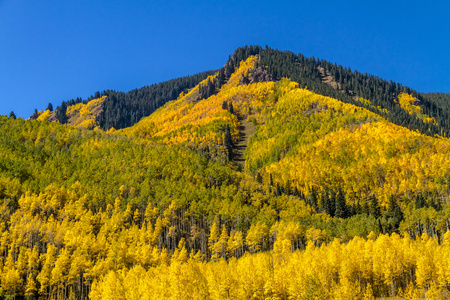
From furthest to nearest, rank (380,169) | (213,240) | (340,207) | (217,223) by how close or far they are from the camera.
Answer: (380,169)
(340,207)
(217,223)
(213,240)

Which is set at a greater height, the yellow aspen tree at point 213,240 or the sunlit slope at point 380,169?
the sunlit slope at point 380,169

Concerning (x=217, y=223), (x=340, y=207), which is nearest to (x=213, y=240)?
(x=217, y=223)

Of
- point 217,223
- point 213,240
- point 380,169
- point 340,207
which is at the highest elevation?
point 380,169

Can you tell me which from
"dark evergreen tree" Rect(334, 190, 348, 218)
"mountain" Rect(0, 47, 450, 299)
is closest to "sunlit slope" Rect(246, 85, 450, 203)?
"mountain" Rect(0, 47, 450, 299)

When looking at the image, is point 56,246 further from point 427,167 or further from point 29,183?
point 427,167

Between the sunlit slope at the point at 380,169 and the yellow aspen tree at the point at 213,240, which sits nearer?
the yellow aspen tree at the point at 213,240

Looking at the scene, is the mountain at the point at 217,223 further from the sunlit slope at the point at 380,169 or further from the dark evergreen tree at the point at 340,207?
the sunlit slope at the point at 380,169

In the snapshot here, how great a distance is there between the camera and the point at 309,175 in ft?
610

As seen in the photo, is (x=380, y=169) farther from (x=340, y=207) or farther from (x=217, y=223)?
(x=217, y=223)

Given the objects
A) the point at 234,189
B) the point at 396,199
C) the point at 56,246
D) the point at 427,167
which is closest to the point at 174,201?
the point at 234,189

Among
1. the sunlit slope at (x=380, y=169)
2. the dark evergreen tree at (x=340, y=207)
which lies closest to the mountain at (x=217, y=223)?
the dark evergreen tree at (x=340, y=207)

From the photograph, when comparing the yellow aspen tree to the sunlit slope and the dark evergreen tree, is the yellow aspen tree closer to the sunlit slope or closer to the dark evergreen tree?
the dark evergreen tree

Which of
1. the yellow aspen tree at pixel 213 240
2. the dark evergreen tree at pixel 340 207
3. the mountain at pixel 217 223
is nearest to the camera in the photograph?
the mountain at pixel 217 223

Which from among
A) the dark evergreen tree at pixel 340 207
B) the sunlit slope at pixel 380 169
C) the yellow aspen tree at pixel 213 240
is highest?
the sunlit slope at pixel 380 169
